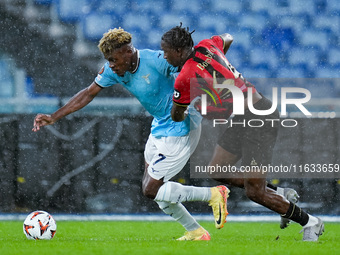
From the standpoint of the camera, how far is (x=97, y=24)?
28.7 feet

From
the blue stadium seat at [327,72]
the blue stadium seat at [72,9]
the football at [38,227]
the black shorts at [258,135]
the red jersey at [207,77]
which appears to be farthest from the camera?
the blue stadium seat at [327,72]

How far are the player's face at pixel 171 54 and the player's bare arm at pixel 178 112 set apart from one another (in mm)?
313

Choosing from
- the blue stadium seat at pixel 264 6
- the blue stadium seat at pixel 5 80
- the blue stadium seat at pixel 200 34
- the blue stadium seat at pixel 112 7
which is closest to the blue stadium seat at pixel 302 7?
the blue stadium seat at pixel 264 6

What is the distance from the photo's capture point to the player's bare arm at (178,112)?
4734 mm

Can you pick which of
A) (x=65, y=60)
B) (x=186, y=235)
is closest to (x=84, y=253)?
(x=186, y=235)

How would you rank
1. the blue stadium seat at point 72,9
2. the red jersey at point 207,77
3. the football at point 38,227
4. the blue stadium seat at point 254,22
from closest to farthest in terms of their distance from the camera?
the red jersey at point 207,77 → the football at point 38,227 → the blue stadium seat at point 72,9 → the blue stadium seat at point 254,22

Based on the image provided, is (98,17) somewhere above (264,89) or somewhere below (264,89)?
above

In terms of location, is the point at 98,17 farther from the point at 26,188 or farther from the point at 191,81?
the point at 191,81

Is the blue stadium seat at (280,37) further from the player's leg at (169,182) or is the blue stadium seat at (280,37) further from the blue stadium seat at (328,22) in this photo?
the player's leg at (169,182)

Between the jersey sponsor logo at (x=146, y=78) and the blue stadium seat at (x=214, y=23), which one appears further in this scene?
the blue stadium seat at (x=214, y=23)

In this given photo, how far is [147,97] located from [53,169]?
2720 mm

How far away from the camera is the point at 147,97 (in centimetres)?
521

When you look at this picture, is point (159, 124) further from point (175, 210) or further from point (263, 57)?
point (263, 57)

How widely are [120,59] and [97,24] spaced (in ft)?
12.6
